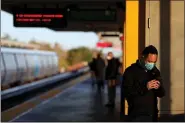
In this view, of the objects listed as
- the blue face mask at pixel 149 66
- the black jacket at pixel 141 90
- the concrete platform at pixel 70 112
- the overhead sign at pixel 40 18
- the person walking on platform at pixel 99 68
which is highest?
the overhead sign at pixel 40 18

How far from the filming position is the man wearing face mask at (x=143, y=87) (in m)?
6.46

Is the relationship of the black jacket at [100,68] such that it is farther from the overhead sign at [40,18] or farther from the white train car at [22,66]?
the overhead sign at [40,18]

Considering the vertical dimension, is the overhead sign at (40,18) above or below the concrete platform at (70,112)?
above

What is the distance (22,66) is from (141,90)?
90.9 ft

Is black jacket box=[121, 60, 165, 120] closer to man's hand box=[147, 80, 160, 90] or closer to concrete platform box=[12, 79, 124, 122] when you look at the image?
man's hand box=[147, 80, 160, 90]

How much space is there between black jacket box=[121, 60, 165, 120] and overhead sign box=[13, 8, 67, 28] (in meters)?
7.97

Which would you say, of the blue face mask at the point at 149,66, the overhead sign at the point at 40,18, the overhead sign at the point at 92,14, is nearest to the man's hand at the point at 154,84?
the blue face mask at the point at 149,66

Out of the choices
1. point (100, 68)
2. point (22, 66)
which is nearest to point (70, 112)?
point (100, 68)

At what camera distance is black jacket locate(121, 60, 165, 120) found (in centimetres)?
653

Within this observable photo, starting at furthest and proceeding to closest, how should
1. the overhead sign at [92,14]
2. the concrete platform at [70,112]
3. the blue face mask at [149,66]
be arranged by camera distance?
the overhead sign at [92,14]
the concrete platform at [70,112]
the blue face mask at [149,66]

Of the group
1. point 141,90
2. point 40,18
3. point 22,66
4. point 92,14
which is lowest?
point 22,66

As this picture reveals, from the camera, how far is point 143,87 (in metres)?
6.51

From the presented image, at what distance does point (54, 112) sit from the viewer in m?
15.1

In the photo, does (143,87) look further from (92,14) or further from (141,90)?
(92,14)
